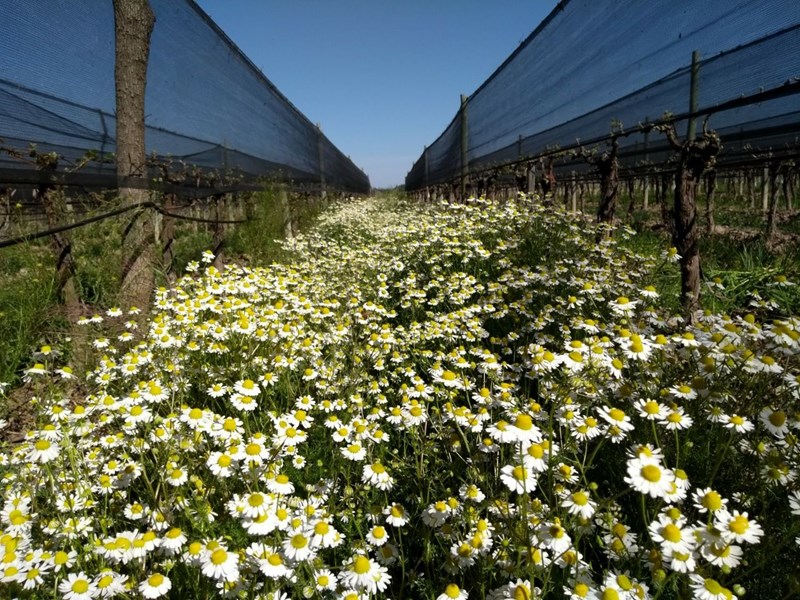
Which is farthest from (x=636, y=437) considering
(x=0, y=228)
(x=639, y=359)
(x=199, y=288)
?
(x=0, y=228)

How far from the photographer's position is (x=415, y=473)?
5.34ft

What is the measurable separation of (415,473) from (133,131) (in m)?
3.26

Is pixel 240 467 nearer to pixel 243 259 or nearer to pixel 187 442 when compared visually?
pixel 187 442

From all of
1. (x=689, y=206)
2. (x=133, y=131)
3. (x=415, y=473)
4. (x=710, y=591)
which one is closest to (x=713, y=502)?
(x=710, y=591)

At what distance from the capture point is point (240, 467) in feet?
4.35

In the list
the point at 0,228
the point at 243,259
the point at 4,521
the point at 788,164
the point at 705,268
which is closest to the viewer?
the point at 4,521

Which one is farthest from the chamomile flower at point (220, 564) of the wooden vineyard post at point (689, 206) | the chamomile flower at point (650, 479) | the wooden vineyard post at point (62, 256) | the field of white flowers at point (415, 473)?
the wooden vineyard post at point (689, 206)

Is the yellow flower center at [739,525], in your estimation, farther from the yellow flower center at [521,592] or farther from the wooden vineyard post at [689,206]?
the wooden vineyard post at [689,206]

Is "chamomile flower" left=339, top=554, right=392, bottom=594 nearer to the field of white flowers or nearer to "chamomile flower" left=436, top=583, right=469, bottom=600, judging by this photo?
the field of white flowers

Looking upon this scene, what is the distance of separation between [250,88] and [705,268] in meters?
8.16

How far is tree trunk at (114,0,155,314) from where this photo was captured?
10.3 feet

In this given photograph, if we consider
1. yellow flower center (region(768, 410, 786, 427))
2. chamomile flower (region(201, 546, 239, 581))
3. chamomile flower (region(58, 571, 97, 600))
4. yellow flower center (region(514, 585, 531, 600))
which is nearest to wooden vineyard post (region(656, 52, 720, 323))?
yellow flower center (region(768, 410, 786, 427))

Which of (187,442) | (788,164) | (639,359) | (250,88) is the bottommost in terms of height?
(187,442)

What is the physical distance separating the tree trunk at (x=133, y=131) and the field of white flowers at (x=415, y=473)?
43.7 inches
